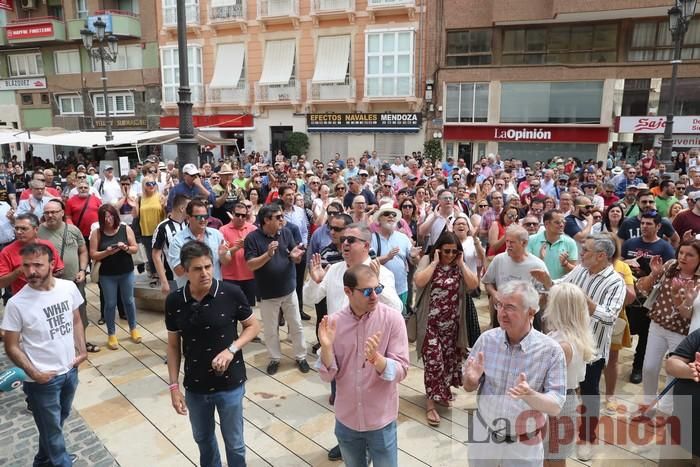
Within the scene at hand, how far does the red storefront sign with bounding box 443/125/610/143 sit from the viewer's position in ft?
71.8

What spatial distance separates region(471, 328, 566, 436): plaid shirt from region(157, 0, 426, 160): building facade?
21.8 metres

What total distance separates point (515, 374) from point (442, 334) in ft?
5.80

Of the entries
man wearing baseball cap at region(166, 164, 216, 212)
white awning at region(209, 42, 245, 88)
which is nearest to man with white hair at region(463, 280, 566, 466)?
man wearing baseball cap at region(166, 164, 216, 212)

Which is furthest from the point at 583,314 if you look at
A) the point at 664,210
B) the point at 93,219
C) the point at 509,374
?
the point at 93,219

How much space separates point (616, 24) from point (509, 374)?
2376 centimetres

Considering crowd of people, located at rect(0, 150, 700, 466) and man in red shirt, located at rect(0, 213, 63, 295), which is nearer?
crowd of people, located at rect(0, 150, 700, 466)

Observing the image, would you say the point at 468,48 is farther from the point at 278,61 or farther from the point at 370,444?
the point at 370,444

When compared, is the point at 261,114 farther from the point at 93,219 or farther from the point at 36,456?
the point at 36,456

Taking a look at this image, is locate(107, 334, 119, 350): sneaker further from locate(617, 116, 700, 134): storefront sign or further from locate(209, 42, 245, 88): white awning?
locate(209, 42, 245, 88): white awning

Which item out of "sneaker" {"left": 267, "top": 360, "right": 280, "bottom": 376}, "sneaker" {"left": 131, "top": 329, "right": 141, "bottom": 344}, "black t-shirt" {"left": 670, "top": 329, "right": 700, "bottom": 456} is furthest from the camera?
"sneaker" {"left": 131, "top": 329, "right": 141, "bottom": 344}

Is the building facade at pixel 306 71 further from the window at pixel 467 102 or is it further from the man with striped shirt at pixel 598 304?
the man with striped shirt at pixel 598 304

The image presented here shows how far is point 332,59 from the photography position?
80.6 ft

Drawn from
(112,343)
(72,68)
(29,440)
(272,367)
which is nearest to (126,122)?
(72,68)

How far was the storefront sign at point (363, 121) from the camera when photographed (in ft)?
78.2
